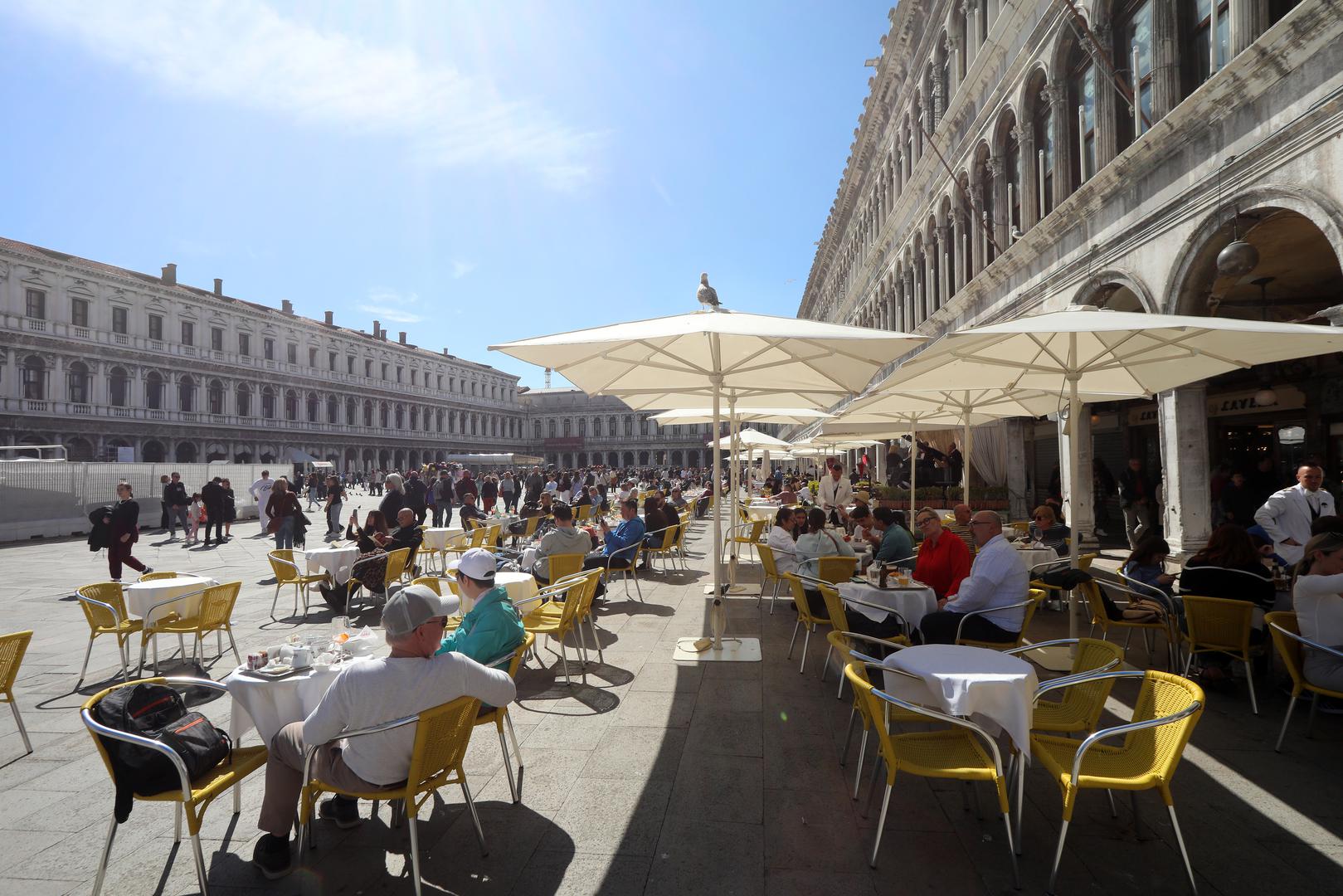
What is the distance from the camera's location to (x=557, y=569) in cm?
586

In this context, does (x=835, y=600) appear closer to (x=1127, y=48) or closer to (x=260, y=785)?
(x=260, y=785)

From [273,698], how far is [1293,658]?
5041mm

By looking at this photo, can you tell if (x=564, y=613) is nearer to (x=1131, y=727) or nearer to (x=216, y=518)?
(x=1131, y=727)

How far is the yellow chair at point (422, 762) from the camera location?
2.27 metres

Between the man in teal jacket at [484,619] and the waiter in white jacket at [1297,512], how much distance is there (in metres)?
6.32

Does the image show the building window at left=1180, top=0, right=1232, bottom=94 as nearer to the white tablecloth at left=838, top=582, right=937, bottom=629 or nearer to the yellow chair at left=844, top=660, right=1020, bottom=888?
the white tablecloth at left=838, top=582, right=937, bottom=629

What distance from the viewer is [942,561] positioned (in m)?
4.89

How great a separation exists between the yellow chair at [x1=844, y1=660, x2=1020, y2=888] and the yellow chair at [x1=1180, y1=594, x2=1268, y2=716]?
238cm

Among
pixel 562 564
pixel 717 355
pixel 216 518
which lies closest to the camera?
pixel 717 355

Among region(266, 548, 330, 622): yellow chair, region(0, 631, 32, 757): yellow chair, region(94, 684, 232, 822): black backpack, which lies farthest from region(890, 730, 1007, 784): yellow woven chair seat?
region(266, 548, 330, 622): yellow chair

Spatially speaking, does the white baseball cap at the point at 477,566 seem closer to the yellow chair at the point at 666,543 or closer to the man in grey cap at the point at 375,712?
the man in grey cap at the point at 375,712

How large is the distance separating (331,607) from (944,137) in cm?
1460

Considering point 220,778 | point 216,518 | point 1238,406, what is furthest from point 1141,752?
point 216,518

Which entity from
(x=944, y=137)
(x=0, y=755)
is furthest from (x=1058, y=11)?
(x=0, y=755)
